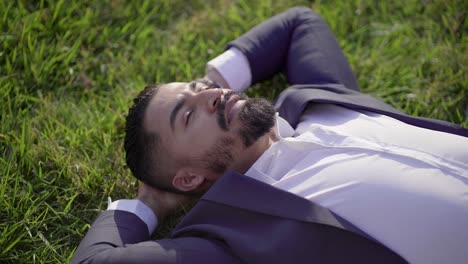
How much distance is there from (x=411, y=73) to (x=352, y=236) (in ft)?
5.74

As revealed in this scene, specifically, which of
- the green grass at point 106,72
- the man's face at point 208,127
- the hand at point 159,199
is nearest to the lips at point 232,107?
the man's face at point 208,127

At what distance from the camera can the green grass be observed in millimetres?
2734

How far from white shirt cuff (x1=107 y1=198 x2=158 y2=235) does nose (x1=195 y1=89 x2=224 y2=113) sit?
0.60 m

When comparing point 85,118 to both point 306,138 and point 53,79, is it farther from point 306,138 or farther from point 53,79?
point 306,138

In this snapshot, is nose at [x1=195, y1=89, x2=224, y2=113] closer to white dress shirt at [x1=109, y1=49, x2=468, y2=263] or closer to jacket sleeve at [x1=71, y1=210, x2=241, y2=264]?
white dress shirt at [x1=109, y1=49, x2=468, y2=263]

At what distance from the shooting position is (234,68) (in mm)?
3043

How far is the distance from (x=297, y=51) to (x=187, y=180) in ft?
3.80

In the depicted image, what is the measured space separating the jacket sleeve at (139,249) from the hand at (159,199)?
240 millimetres

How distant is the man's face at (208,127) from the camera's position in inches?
94.6

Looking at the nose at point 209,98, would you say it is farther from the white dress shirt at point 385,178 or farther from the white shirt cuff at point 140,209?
the white shirt cuff at point 140,209

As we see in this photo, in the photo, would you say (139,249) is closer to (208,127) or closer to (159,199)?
(159,199)

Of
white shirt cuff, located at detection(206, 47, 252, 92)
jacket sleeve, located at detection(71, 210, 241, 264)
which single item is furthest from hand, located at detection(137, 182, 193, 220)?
white shirt cuff, located at detection(206, 47, 252, 92)

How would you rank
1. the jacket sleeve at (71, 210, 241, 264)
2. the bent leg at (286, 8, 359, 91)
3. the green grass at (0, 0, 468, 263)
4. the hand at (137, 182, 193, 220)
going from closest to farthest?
1. the jacket sleeve at (71, 210, 241, 264)
2. the hand at (137, 182, 193, 220)
3. the green grass at (0, 0, 468, 263)
4. the bent leg at (286, 8, 359, 91)

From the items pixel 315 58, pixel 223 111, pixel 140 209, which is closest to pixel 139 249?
pixel 140 209
